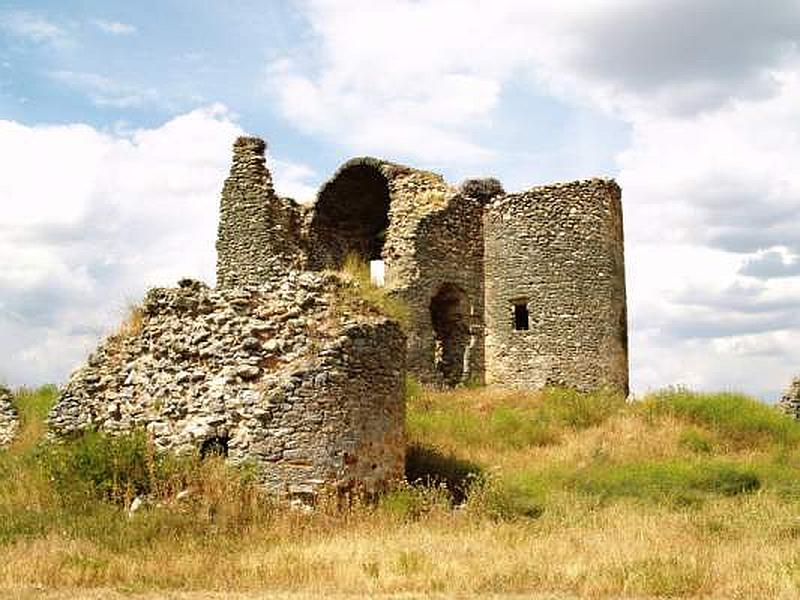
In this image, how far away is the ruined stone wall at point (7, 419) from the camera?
1945 centimetres

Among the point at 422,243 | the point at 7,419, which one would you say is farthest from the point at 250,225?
the point at 7,419

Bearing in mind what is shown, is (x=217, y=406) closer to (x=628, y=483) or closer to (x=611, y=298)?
(x=628, y=483)

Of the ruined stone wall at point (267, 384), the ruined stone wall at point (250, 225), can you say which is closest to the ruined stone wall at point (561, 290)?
the ruined stone wall at point (250, 225)

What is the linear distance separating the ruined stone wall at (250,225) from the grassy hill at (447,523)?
7269 mm

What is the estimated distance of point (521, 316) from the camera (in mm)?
22875

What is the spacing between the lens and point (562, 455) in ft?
52.9

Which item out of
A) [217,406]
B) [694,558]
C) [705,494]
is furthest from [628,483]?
[217,406]

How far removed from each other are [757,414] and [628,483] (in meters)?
6.09

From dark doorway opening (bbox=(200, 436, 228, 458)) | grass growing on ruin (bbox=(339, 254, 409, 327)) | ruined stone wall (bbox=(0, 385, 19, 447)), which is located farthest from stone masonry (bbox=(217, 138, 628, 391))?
dark doorway opening (bbox=(200, 436, 228, 458))

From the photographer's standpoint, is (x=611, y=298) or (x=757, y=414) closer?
(x=757, y=414)

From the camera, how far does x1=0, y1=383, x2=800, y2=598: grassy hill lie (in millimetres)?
8211

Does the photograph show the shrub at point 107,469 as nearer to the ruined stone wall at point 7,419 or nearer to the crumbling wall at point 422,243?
the ruined stone wall at point 7,419

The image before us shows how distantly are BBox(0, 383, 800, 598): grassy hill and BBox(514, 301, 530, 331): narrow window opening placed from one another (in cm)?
568

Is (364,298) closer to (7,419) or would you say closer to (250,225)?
(250,225)
